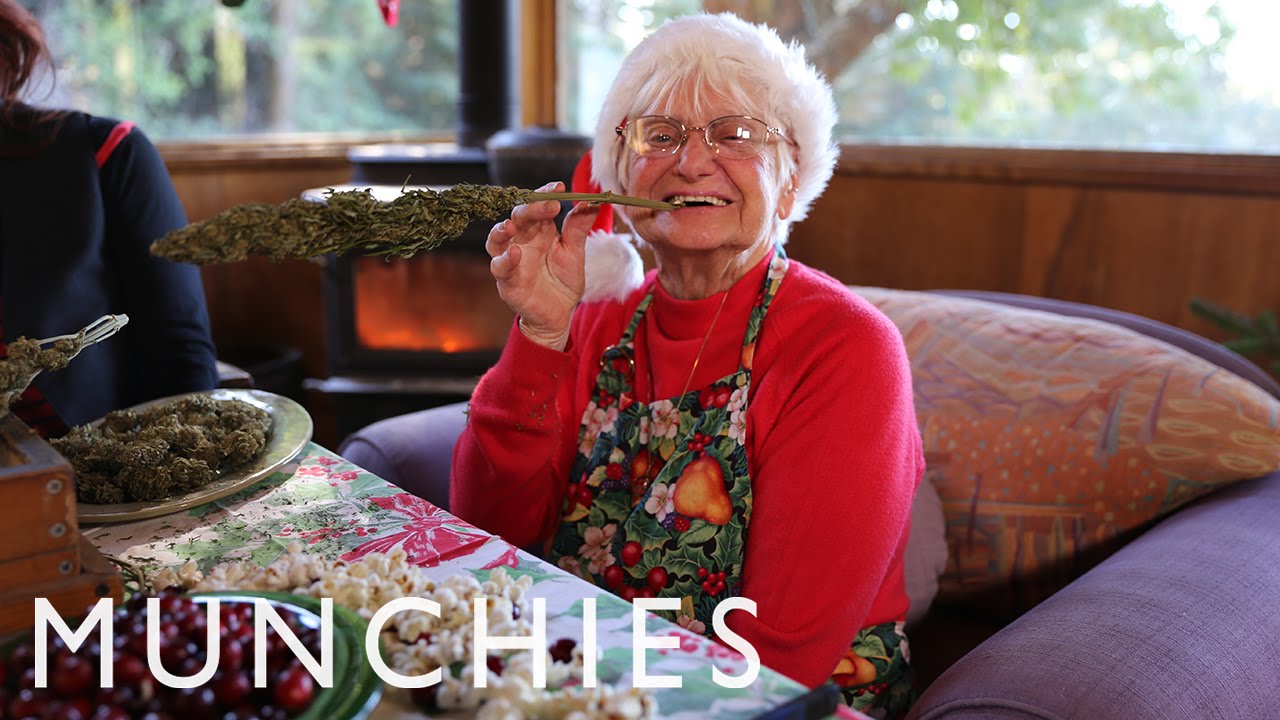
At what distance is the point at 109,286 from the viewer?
178 centimetres

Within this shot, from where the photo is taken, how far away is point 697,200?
1.47 meters

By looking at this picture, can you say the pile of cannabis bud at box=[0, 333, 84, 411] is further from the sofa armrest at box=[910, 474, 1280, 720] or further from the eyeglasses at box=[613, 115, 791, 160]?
the sofa armrest at box=[910, 474, 1280, 720]

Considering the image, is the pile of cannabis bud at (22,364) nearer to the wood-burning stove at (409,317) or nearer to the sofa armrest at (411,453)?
the sofa armrest at (411,453)

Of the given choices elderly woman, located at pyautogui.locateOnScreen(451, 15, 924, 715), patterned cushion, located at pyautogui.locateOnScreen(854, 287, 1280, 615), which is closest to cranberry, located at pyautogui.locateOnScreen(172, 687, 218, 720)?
elderly woman, located at pyautogui.locateOnScreen(451, 15, 924, 715)

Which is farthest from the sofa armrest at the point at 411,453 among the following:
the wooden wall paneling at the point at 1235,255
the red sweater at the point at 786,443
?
the wooden wall paneling at the point at 1235,255

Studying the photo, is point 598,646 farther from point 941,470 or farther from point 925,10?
point 925,10

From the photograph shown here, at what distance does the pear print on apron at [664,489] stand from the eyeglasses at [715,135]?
0.18m

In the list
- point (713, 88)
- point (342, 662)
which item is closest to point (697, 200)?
point (713, 88)

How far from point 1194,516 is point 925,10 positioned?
6.86 feet

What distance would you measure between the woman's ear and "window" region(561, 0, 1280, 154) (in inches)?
43.1

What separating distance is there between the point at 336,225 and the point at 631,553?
26.0 inches

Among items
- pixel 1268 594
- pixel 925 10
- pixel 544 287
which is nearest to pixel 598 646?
pixel 544 287

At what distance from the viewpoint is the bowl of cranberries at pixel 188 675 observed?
690 mm

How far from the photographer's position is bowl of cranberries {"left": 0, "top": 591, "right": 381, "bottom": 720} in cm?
69
